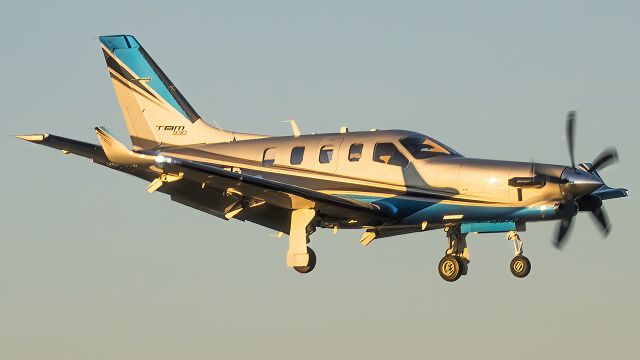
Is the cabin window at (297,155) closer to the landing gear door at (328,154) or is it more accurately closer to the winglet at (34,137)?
the landing gear door at (328,154)

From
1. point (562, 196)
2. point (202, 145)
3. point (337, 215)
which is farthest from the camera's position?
point (202, 145)

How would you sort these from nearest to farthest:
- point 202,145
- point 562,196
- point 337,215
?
point 562,196
point 337,215
point 202,145

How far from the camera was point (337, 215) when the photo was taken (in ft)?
125

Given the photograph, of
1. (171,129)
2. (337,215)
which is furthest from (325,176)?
(171,129)

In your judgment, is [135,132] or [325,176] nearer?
[325,176]

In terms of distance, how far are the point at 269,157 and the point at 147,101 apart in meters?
6.46

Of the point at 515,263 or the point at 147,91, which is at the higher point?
the point at 147,91

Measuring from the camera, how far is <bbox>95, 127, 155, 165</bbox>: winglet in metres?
34.2

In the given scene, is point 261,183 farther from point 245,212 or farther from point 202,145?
point 202,145

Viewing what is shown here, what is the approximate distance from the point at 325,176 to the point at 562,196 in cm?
647

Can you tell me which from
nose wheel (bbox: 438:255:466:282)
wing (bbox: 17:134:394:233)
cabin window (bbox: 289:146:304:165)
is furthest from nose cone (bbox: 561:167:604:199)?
cabin window (bbox: 289:146:304:165)

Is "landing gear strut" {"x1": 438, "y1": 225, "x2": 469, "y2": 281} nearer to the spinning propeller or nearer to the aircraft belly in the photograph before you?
the aircraft belly

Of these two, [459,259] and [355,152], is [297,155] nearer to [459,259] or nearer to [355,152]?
[355,152]

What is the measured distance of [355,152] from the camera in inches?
1500
